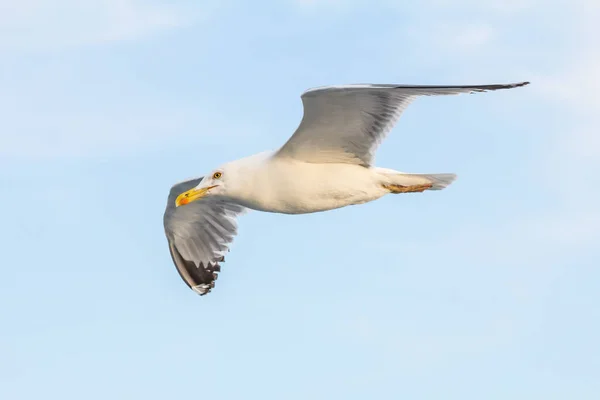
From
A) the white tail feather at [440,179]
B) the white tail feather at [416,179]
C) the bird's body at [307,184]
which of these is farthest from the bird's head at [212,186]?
the white tail feather at [440,179]

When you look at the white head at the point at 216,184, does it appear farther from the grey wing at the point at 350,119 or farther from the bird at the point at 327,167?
the grey wing at the point at 350,119

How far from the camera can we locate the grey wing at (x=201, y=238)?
13.3 metres

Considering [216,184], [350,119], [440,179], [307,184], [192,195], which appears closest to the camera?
[350,119]

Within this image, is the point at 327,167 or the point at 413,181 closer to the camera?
the point at 327,167

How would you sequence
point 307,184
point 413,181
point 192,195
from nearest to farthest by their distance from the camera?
point 307,184 < point 413,181 < point 192,195

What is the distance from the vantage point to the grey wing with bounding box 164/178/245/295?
13312 mm

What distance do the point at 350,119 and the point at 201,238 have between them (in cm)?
381

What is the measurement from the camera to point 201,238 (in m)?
13.5

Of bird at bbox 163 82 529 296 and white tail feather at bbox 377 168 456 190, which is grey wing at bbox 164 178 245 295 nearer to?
bird at bbox 163 82 529 296

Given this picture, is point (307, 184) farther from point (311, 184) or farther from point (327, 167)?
point (327, 167)

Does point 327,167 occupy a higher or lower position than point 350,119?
lower

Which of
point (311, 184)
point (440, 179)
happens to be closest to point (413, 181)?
point (440, 179)

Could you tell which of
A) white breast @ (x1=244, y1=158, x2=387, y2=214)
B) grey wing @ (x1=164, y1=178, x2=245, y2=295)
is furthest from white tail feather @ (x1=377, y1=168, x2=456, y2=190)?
grey wing @ (x1=164, y1=178, x2=245, y2=295)

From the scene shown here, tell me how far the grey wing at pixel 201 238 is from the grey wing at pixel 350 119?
279cm
